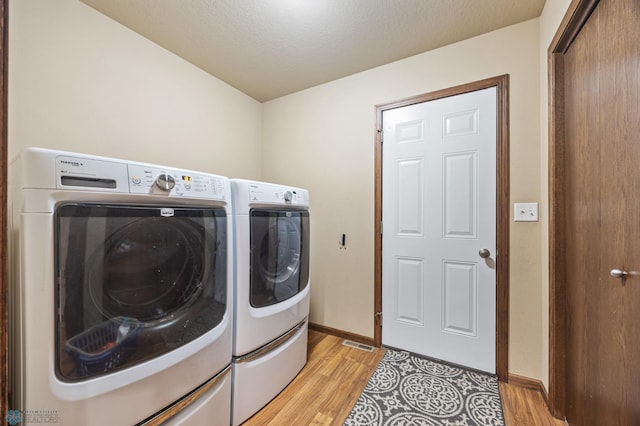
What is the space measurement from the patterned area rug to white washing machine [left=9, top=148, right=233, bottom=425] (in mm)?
854

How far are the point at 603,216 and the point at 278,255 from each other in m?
1.50

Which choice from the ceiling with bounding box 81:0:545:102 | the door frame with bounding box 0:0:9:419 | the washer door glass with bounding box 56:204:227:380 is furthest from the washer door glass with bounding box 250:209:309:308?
the ceiling with bounding box 81:0:545:102

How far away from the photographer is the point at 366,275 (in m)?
2.15

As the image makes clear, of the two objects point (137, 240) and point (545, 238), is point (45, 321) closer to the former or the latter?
point (137, 240)

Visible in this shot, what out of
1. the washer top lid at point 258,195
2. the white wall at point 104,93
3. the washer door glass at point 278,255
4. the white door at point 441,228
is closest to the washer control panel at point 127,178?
the washer top lid at point 258,195

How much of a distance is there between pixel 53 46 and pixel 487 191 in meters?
2.68

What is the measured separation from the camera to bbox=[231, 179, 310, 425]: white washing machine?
51.7 inches

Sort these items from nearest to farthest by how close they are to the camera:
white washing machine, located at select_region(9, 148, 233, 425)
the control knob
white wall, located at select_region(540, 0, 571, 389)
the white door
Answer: white washing machine, located at select_region(9, 148, 233, 425) < the control knob < white wall, located at select_region(540, 0, 571, 389) < the white door

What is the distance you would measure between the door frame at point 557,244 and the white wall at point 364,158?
216mm

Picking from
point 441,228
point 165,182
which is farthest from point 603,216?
point 165,182

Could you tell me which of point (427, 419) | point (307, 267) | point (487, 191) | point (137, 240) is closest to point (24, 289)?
point (137, 240)

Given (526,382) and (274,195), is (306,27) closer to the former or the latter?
(274,195)

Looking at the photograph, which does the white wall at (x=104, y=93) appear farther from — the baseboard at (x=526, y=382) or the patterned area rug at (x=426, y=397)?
the baseboard at (x=526, y=382)

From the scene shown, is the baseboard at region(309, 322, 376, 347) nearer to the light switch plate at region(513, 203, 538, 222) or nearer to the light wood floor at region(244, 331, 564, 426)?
the light wood floor at region(244, 331, 564, 426)
